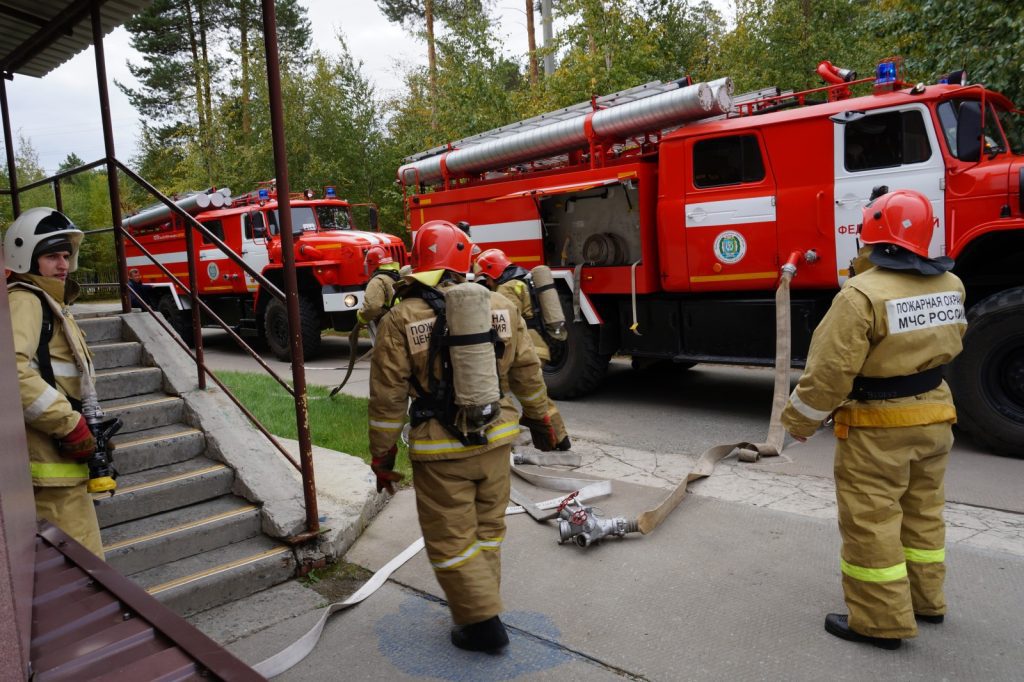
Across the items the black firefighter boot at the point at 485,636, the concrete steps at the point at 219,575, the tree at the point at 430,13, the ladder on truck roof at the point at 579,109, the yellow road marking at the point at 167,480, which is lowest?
the black firefighter boot at the point at 485,636

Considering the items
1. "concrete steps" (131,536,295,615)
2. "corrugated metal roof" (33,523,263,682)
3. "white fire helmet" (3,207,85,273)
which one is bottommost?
"concrete steps" (131,536,295,615)

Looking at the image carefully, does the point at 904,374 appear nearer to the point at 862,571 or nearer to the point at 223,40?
the point at 862,571

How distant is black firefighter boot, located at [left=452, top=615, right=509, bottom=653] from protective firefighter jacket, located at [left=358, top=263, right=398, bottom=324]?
12.4 ft

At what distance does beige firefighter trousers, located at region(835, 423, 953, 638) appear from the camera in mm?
2857

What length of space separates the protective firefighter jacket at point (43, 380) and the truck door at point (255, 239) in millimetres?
8972

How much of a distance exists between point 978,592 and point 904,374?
119cm

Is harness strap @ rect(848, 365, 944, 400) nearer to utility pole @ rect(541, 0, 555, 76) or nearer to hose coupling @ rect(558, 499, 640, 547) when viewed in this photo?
hose coupling @ rect(558, 499, 640, 547)

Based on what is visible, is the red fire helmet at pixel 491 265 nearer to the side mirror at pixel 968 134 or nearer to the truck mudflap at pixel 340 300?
the side mirror at pixel 968 134

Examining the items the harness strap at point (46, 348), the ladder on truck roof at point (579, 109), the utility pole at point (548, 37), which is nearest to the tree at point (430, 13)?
the utility pole at point (548, 37)

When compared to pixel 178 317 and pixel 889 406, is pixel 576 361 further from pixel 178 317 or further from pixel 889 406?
pixel 178 317

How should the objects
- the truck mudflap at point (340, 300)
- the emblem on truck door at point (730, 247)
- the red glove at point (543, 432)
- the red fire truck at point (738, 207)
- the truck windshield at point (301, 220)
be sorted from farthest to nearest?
the truck windshield at point (301, 220) → the truck mudflap at point (340, 300) → the emblem on truck door at point (730, 247) → the red fire truck at point (738, 207) → the red glove at point (543, 432)

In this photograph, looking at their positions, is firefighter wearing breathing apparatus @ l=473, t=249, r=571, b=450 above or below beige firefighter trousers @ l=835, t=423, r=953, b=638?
above

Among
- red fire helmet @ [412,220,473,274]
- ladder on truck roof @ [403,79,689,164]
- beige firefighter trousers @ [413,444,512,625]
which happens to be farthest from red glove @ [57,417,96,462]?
ladder on truck roof @ [403,79,689,164]

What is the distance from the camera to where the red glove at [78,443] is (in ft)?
8.88
